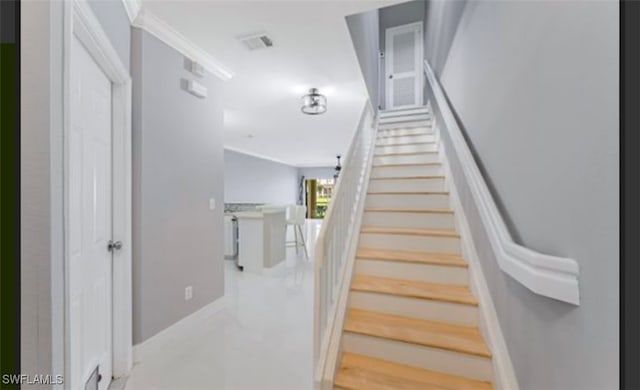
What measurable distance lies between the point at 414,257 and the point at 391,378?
2.90 feet

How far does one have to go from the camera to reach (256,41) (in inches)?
101

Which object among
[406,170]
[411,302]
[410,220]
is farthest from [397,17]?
[411,302]

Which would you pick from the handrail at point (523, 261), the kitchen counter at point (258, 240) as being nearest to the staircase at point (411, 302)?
the handrail at point (523, 261)

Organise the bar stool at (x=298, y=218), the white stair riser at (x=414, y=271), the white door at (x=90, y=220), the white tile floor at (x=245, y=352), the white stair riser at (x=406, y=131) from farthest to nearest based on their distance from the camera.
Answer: the bar stool at (x=298, y=218)
the white stair riser at (x=406, y=131)
the white stair riser at (x=414, y=271)
the white tile floor at (x=245, y=352)
the white door at (x=90, y=220)

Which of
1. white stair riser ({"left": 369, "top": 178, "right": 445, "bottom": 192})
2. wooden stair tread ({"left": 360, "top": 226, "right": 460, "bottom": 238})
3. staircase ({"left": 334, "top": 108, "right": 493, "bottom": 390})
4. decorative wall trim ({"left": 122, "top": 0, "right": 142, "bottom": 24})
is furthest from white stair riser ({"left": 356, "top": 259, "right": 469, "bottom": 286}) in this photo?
decorative wall trim ({"left": 122, "top": 0, "right": 142, "bottom": 24})

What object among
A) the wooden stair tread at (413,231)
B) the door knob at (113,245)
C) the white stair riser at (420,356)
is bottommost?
the white stair riser at (420,356)

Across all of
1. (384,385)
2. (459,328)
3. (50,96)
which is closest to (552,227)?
(459,328)

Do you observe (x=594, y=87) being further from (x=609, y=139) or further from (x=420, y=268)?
(x=420, y=268)

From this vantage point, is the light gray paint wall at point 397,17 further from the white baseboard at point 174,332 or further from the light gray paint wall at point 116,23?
the white baseboard at point 174,332

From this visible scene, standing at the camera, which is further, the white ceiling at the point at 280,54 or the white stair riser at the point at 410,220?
the white stair riser at the point at 410,220

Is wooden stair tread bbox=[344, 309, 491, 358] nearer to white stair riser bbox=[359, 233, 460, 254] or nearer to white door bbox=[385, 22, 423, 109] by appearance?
white stair riser bbox=[359, 233, 460, 254]

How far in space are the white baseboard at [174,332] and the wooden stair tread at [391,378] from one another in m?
1.58

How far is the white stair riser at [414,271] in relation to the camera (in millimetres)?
2041

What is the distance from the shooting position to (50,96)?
917 millimetres
